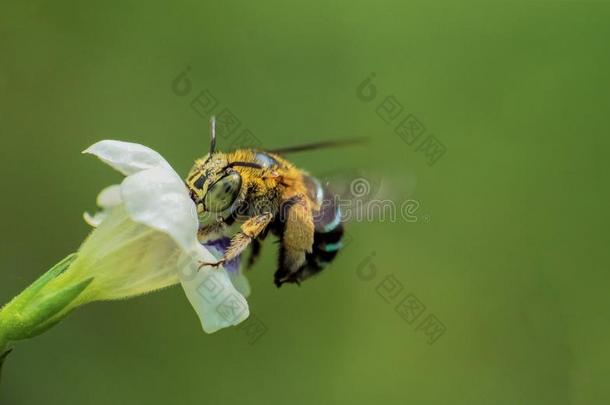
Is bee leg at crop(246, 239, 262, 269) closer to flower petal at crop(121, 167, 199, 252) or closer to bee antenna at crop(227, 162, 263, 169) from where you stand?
bee antenna at crop(227, 162, 263, 169)

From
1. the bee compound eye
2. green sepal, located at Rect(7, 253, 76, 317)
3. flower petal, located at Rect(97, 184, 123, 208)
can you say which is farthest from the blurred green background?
green sepal, located at Rect(7, 253, 76, 317)

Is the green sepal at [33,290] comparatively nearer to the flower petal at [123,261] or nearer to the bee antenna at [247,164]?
the flower petal at [123,261]

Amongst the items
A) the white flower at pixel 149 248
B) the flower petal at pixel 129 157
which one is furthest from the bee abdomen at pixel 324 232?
the flower petal at pixel 129 157

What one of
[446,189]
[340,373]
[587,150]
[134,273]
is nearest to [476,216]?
[446,189]

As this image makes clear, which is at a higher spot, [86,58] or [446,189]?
[86,58]

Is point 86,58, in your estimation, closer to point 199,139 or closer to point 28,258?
point 199,139

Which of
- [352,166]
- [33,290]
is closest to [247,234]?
[33,290]
